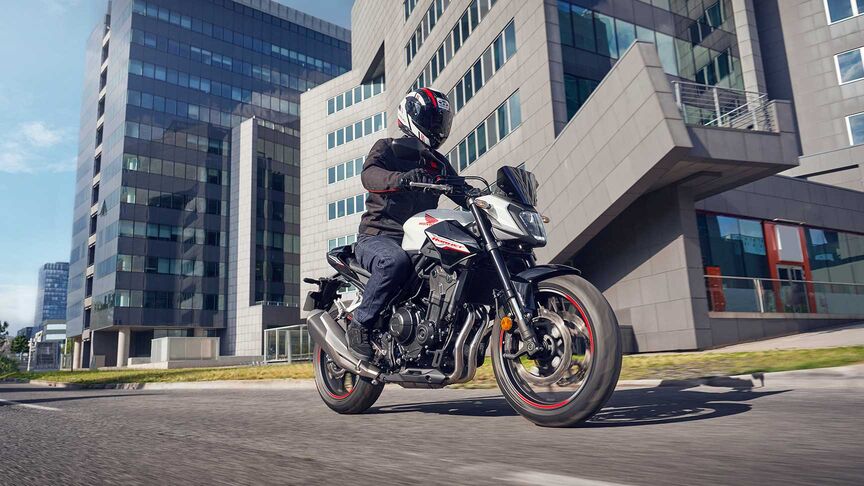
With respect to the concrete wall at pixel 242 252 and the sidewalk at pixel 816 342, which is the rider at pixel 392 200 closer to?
the sidewalk at pixel 816 342

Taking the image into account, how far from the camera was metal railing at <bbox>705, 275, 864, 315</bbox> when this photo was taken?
18.8 meters

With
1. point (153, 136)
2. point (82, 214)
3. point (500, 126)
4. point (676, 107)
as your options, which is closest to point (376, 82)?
point (500, 126)

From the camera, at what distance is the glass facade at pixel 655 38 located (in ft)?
72.5

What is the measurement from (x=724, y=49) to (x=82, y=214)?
7514 centimetres

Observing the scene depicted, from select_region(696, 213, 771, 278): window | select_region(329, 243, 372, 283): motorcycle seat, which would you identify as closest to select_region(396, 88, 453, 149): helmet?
select_region(329, 243, 372, 283): motorcycle seat

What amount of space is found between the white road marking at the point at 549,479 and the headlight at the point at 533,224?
1808 millimetres

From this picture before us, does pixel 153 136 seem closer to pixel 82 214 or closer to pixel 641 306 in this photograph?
pixel 82 214

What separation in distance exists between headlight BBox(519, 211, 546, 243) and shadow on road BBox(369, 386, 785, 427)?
110 cm

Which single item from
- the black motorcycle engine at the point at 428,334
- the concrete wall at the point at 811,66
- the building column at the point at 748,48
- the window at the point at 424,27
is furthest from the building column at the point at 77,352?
the black motorcycle engine at the point at 428,334

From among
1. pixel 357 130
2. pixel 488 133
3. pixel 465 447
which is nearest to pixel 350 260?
pixel 465 447

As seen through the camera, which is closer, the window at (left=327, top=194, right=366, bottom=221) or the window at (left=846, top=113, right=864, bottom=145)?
the window at (left=846, top=113, right=864, bottom=145)

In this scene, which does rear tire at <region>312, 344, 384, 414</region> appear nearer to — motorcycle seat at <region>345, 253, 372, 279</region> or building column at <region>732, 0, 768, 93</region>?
motorcycle seat at <region>345, 253, 372, 279</region>

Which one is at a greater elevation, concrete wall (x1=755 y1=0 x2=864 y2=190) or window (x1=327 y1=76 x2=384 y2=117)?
window (x1=327 y1=76 x2=384 y2=117)

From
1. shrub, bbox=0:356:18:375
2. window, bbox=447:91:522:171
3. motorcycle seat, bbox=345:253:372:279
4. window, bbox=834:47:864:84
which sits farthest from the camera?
shrub, bbox=0:356:18:375
